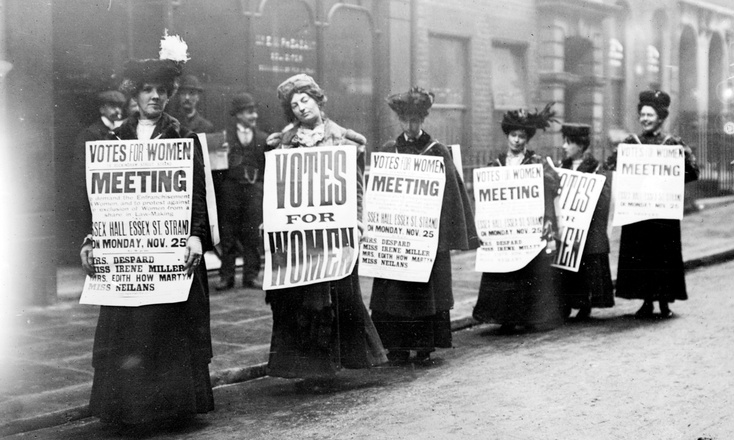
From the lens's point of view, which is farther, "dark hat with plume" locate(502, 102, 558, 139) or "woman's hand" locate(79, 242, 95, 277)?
"dark hat with plume" locate(502, 102, 558, 139)

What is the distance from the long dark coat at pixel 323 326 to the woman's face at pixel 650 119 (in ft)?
11.6

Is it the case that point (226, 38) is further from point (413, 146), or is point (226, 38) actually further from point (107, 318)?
point (107, 318)

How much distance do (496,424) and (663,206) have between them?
4340 millimetres

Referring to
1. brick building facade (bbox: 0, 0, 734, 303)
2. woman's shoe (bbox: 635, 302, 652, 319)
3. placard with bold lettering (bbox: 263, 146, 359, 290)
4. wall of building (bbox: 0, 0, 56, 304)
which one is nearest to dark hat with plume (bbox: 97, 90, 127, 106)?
brick building facade (bbox: 0, 0, 734, 303)

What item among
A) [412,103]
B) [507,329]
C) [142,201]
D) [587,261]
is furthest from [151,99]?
[587,261]

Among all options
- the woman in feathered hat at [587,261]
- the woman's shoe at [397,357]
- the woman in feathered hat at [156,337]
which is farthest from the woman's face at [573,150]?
the woman in feathered hat at [156,337]

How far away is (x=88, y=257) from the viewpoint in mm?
5488

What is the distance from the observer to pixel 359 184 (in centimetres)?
638

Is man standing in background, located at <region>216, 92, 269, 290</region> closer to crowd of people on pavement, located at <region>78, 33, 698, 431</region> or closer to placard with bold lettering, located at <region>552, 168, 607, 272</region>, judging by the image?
crowd of people on pavement, located at <region>78, 33, 698, 431</region>

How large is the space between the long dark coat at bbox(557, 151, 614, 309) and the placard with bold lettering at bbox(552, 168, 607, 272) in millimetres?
140

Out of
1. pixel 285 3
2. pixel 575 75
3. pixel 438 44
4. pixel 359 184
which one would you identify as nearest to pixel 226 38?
pixel 285 3

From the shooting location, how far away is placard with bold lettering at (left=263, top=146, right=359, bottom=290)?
6180 mm

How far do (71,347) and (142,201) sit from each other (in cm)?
259

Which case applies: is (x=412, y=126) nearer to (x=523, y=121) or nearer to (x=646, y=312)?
(x=523, y=121)
